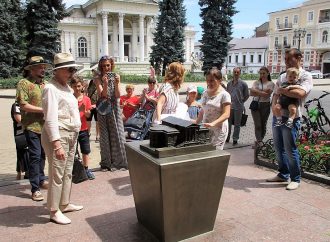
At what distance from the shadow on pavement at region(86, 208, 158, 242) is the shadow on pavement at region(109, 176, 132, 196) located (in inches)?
23.6

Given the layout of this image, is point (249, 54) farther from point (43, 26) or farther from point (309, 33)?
point (43, 26)

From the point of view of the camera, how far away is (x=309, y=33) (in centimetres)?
5712

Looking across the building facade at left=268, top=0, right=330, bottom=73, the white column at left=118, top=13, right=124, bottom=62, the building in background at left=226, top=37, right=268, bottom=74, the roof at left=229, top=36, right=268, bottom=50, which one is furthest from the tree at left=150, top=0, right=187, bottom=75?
the roof at left=229, top=36, right=268, bottom=50

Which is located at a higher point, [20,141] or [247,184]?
[20,141]

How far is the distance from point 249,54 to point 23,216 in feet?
234

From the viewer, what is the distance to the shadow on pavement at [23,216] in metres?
3.62

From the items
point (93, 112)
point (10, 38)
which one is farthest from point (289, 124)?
point (10, 38)

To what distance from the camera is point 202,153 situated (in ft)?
10.0

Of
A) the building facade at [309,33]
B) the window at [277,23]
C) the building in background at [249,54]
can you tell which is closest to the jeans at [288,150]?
the building facade at [309,33]

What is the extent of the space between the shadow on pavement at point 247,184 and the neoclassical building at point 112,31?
4474 cm

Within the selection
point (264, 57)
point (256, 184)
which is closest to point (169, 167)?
point (256, 184)

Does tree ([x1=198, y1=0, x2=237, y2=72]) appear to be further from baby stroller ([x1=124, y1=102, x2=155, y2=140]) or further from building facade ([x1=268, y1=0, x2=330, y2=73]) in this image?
baby stroller ([x1=124, y1=102, x2=155, y2=140])

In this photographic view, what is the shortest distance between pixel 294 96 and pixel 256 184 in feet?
4.72

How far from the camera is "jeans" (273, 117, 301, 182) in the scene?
446 centimetres
